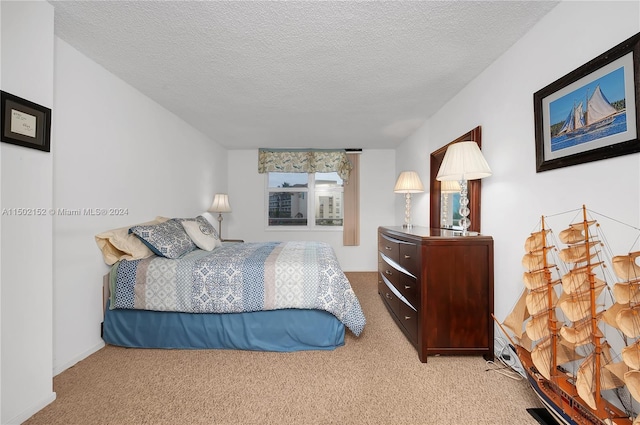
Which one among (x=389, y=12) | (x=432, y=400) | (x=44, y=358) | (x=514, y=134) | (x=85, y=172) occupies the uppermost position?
(x=389, y=12)

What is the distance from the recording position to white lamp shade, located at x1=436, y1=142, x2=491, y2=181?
2.09 meters

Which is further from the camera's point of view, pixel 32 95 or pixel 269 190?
pixel 269 190

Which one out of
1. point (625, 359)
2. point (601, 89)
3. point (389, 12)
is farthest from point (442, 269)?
point (389, 12)

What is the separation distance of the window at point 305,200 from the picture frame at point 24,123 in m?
3.76

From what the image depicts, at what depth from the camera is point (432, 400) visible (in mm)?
1650

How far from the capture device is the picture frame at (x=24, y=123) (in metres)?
1.40

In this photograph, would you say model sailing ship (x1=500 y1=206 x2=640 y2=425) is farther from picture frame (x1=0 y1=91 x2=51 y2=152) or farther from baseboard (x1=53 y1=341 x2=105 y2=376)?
baseboard (x1=53 y1=341 x2=105 y2=376)

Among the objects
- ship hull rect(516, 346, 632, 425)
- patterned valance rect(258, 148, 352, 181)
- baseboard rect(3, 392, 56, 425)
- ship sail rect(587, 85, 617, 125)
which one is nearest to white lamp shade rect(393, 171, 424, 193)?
patterned valance rect(258, 148, 352, 181)

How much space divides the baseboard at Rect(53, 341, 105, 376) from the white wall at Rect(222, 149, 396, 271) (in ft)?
9.92

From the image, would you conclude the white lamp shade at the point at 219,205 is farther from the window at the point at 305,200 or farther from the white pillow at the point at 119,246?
the white pillow at the point at 119,246

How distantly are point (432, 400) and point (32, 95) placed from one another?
2.91 m

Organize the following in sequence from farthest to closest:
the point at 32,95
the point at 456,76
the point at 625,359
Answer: the point at 456,76
the point at 32,95
the point at 625,359

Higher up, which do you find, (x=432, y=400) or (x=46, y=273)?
(x=46, y=273)

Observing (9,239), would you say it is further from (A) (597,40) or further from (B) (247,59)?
(A) (597,40)
